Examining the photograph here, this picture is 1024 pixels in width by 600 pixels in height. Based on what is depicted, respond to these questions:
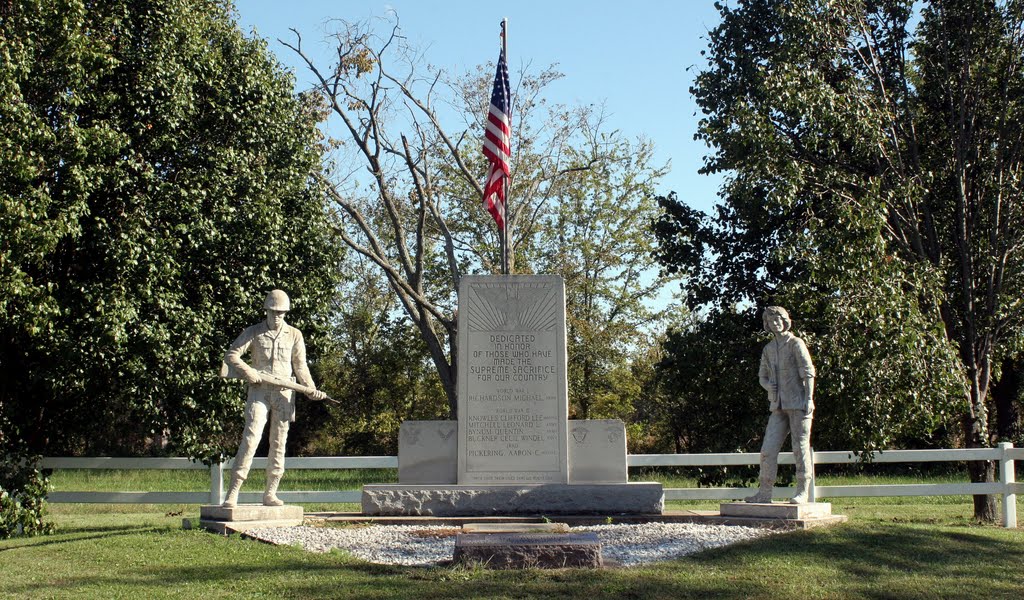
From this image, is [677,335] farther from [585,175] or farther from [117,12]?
[585,175]

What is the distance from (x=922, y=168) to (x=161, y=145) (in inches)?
472

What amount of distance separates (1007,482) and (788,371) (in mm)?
4573

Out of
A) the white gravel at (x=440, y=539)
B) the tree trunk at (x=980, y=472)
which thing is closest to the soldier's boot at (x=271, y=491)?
the white gravel at (x=440, y=539)

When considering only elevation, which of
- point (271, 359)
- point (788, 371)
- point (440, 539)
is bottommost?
point (440, 539)

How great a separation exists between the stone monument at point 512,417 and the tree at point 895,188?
3.82m

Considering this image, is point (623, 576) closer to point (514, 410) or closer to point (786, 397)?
point (786, 397)

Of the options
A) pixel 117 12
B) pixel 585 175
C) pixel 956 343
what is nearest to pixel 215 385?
pixel 117 12

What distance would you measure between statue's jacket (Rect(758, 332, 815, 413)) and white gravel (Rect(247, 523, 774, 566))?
1.48 meters

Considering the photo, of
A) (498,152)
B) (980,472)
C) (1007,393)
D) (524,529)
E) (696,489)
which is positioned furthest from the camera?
(1007,393)

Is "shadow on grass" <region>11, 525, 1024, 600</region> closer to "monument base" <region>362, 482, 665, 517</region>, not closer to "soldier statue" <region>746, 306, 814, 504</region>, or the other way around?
"soldier statue" <region>746, 306, 814, 504</region>

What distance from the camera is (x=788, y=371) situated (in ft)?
37.5

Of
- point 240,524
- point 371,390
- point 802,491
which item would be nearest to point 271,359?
point 240,524

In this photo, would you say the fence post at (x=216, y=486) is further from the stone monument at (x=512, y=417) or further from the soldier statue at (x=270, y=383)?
the stone monument at (x=512, y=417)

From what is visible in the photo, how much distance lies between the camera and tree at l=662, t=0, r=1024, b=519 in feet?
45.5
